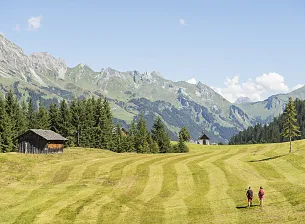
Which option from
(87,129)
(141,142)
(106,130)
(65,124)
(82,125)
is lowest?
(141,142)

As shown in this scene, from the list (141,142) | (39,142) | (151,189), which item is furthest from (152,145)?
(151,189)

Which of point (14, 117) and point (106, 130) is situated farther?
point (106, 130)

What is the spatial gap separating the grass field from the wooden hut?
15.6 m

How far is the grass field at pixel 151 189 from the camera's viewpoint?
4528 centimetres

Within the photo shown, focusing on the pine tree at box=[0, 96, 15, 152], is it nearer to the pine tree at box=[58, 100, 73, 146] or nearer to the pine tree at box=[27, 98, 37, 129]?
the pine tree at box=[27, 98, 37, 129]

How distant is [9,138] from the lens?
4742 inches

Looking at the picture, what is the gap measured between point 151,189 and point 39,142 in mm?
60263

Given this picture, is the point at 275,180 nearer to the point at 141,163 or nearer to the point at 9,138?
the point at 141,163

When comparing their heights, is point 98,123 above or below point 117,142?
above

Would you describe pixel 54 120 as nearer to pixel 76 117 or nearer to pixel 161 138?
pixel 76 117

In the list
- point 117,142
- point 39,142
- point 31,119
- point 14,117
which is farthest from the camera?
point 117,142

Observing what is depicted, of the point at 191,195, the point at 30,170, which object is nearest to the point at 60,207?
the point at 191,195

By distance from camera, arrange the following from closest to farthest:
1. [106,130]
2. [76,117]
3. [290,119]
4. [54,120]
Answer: [290,119] < [54,120] < [76,117] < [106,130]

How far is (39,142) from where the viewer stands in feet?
365
